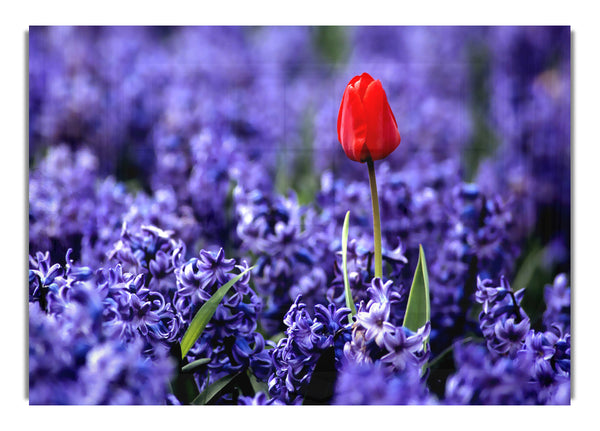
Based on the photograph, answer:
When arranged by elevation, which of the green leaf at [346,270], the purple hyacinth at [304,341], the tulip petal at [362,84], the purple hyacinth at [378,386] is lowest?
the purple hyacinth at [378,386]

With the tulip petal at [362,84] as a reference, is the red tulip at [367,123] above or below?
below

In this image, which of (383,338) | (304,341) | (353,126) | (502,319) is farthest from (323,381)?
(353,126)

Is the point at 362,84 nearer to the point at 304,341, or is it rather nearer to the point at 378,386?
the point at 304,341

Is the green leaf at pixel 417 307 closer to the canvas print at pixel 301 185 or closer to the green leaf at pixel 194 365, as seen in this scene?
the canvas print at pixel 301 185

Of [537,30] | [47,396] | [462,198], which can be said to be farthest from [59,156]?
[537,30]

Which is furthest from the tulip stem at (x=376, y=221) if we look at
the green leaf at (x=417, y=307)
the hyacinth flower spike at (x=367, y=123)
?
the green leaf at (x=417, y=307)

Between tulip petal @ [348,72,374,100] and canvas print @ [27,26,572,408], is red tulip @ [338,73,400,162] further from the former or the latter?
canvas print @ [27,26,572,408]
